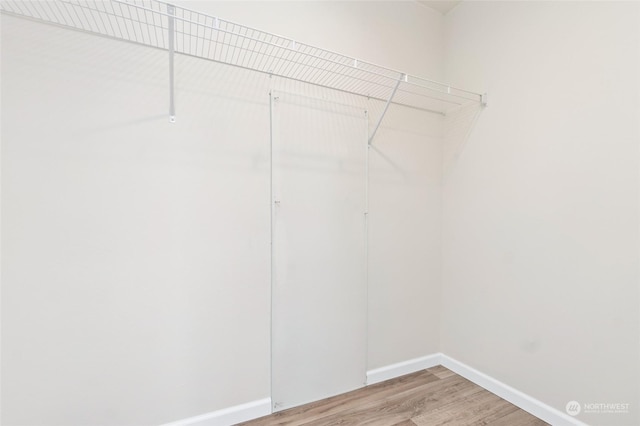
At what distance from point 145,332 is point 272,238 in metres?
0.77

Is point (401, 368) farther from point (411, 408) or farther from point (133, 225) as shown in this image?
point (133, 225)

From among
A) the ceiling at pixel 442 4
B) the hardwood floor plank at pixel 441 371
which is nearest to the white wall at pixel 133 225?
the ceiling at pixel 442 4

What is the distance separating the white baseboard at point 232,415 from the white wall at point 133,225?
0.04 metres

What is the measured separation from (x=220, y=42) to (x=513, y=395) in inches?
99.0

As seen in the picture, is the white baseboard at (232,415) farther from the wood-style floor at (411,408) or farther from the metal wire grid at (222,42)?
the metal wire grid at (222,42)

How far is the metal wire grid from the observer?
1.21 m

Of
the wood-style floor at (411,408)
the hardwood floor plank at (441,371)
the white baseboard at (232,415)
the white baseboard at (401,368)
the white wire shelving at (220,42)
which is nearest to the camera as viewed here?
the white wire shelving at (220,42)

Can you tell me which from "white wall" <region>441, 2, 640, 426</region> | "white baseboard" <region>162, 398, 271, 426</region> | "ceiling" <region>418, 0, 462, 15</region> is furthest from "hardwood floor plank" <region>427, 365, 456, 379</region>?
"ceiling" <region>418, 0, 462, 15</region>

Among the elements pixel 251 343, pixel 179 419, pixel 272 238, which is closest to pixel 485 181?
pixel 272 238

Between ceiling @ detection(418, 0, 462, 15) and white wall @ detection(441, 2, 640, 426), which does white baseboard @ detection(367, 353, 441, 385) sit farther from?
ceiling @ detection(418, 0, 462, 15)

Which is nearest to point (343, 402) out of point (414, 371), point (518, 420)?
point (414, 371)

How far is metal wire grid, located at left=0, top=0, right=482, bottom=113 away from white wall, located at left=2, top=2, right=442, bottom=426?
66 mm

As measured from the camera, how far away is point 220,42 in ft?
4.20

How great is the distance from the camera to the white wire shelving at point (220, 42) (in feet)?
3.94
